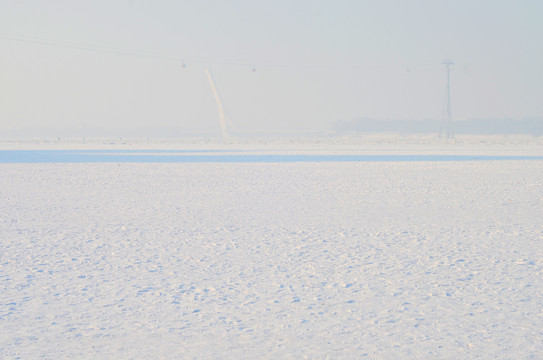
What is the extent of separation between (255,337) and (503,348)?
1721 mm

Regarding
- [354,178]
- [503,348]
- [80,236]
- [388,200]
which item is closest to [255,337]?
[503,348]

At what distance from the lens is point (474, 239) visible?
9.26m

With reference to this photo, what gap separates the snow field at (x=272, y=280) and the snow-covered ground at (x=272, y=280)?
0.02 meters

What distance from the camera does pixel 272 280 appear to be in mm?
6633

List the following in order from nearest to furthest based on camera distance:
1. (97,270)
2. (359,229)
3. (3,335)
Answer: (3,335) < (97,270) < (359,229)

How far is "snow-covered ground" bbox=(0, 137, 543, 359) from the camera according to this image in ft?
15.1

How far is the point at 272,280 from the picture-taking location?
663 cm

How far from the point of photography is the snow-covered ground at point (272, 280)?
461 cm

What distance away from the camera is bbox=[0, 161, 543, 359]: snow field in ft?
15.1

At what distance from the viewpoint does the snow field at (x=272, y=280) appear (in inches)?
182

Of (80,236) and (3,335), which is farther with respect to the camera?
(80,236)

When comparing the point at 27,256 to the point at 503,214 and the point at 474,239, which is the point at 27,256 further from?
the point at 503,214

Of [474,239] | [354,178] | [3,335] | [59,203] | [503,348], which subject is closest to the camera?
[503,348]

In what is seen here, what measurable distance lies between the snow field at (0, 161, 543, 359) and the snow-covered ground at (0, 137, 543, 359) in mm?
22
